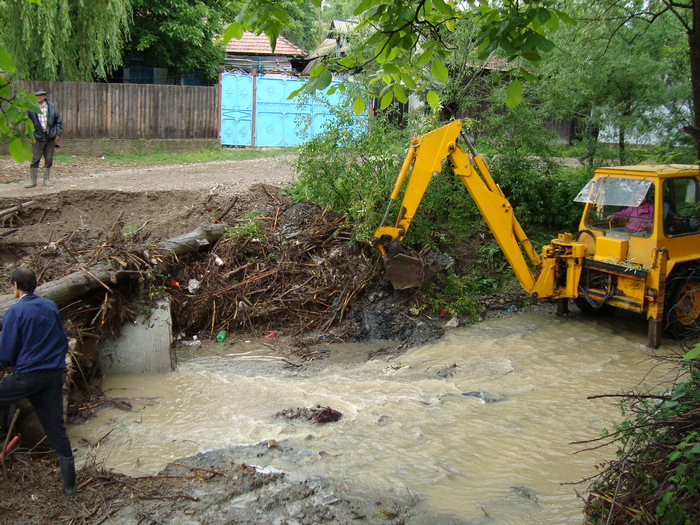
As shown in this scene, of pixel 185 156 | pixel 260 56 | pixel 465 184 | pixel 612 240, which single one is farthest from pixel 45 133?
pixel 260 56

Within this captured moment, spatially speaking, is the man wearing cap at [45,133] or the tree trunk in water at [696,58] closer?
the tree trunk in water at [696,58]

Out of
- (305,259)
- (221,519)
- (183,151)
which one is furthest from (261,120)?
(221,519)

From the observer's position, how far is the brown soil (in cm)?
495

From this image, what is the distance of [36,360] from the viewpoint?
4992 millimetres

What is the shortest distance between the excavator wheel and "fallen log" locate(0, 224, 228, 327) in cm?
688

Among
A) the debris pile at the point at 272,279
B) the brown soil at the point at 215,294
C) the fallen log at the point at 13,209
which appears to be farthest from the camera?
the fallen log at the point at 13,209

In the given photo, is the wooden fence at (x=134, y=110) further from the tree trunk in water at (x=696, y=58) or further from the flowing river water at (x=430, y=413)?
the tree trunk in water at (x=696, y=58)

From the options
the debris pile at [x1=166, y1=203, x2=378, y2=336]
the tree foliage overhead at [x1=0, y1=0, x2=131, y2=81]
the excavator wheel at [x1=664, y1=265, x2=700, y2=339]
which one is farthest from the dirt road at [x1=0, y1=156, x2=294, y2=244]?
the excavator wheel at [x1=664, y1=265, x2=700, y2=339]

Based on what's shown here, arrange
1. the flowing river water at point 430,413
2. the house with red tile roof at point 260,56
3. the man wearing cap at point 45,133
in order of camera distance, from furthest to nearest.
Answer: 1. the house with red tile roof at point 260,56
2. the man wearing cap at point 45,133
3. the flowing river water at point 430,413

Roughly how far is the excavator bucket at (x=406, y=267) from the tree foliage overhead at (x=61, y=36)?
13.1 meters

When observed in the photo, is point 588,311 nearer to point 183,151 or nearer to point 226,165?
point 226,165

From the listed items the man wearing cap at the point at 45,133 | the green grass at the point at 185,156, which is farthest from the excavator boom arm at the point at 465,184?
the green grass at the point at 185,156

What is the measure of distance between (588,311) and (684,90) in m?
4.14

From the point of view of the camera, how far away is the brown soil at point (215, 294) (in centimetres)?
495
